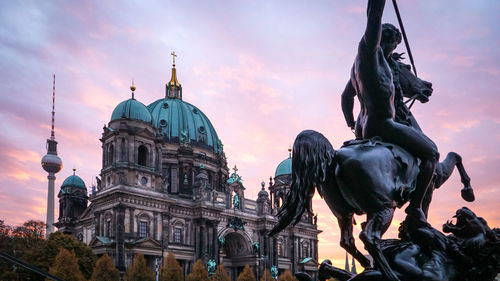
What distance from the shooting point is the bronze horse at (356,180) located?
478 centimetres

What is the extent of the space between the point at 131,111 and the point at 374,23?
58.2m

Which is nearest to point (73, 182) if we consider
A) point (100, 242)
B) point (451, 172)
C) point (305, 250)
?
point (100, 242)

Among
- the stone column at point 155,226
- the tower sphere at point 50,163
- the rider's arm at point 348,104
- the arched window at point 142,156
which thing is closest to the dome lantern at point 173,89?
the arched window at point 142,156

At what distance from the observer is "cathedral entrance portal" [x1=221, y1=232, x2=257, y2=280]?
70875mm

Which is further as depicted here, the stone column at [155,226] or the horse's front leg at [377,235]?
the stone column at [155,226]

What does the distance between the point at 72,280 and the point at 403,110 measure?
135 feet

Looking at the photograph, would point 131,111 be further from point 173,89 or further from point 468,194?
point 468,194

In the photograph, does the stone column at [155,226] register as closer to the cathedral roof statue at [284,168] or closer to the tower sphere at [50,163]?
the cathedral roof statue at [284,168]

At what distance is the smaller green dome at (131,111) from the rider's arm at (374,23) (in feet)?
187

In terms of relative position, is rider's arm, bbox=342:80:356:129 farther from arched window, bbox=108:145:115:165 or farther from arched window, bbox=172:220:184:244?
arched window, bbox=172:220:184:244

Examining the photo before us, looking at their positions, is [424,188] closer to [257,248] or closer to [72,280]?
[72,280]

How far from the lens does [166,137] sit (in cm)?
7538

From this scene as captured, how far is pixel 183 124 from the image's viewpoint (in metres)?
78.4

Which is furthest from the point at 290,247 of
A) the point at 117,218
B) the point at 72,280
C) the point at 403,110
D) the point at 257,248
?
the point at 403,110
